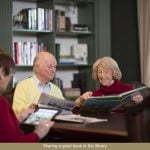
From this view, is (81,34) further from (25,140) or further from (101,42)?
(25,140)

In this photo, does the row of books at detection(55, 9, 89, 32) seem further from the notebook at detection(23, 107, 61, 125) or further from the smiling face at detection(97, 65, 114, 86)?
the notebook at detection(23, 107, 61, 125)

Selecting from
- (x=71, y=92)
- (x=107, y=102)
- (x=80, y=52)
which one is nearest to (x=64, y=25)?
(x=80, y=52)

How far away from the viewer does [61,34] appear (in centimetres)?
516

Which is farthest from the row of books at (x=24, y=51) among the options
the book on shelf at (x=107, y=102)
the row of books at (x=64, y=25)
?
the book on shelf at (x=107, y=102)

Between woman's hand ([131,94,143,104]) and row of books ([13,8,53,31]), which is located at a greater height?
row of books ([13,8,53,31])

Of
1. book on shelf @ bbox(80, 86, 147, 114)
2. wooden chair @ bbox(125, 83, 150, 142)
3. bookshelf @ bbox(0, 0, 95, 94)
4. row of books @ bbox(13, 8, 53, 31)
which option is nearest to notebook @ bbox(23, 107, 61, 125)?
book on shelf @ bbox(80, 86, 147, 114)

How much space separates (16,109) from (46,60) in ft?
1.86

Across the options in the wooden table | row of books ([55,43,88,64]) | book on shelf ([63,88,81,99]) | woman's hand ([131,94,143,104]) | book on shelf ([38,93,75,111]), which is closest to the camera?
the wooden table

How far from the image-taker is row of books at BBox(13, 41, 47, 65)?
15.1 feet

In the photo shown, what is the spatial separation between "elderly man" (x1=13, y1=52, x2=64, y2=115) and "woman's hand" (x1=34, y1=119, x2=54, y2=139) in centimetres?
86

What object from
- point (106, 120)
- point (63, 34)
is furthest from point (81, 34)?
point (106, 120)

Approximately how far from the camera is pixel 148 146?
1.78m

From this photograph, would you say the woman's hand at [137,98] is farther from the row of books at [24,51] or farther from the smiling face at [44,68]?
the row of books at [24,51]

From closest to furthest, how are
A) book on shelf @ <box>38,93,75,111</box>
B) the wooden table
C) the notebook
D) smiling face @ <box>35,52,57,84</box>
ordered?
the wooden table → the notebook → book on shelf @ <box>38,93,75,111</box> → smiling face @ <box>35,52,57,84</box>
